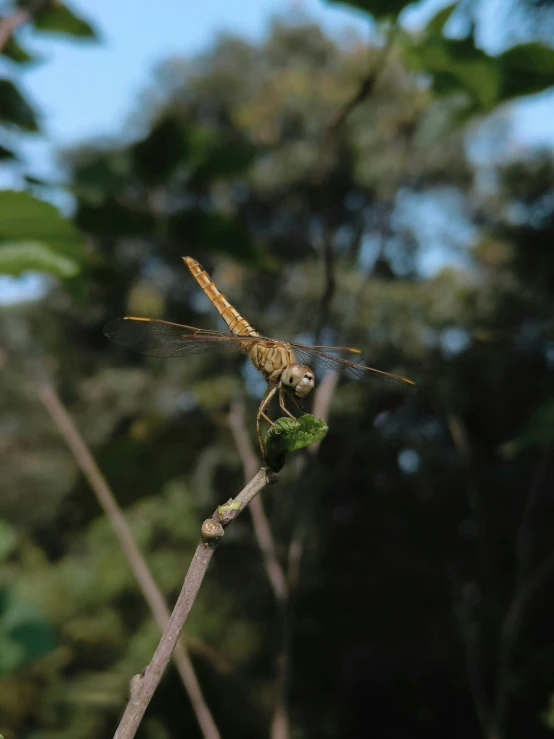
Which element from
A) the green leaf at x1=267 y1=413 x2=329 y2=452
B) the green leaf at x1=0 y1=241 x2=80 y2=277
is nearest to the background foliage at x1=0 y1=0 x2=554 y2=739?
the green leaf at x1=0 y1=241 x2=80 y2=277

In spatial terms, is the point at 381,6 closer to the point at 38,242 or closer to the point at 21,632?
the point at 38,242

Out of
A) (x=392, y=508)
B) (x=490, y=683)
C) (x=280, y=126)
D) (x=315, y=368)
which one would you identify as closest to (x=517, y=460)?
(x=392, y=508)

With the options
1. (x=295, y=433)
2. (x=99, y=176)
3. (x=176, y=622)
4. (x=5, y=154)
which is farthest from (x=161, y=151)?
(x=176, y=622)

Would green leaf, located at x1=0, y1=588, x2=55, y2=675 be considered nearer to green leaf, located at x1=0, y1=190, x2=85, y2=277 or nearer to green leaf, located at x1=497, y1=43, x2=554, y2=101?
green leaf, located at x1=0, y1=190, x2=85, y2=277

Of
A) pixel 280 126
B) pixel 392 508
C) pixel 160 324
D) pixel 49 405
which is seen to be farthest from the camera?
pixel 280 126

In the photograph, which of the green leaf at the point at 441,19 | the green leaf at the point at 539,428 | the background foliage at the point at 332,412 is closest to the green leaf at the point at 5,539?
the background foliage at the point at 332,412

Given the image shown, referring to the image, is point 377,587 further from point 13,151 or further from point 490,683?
point 13,151
